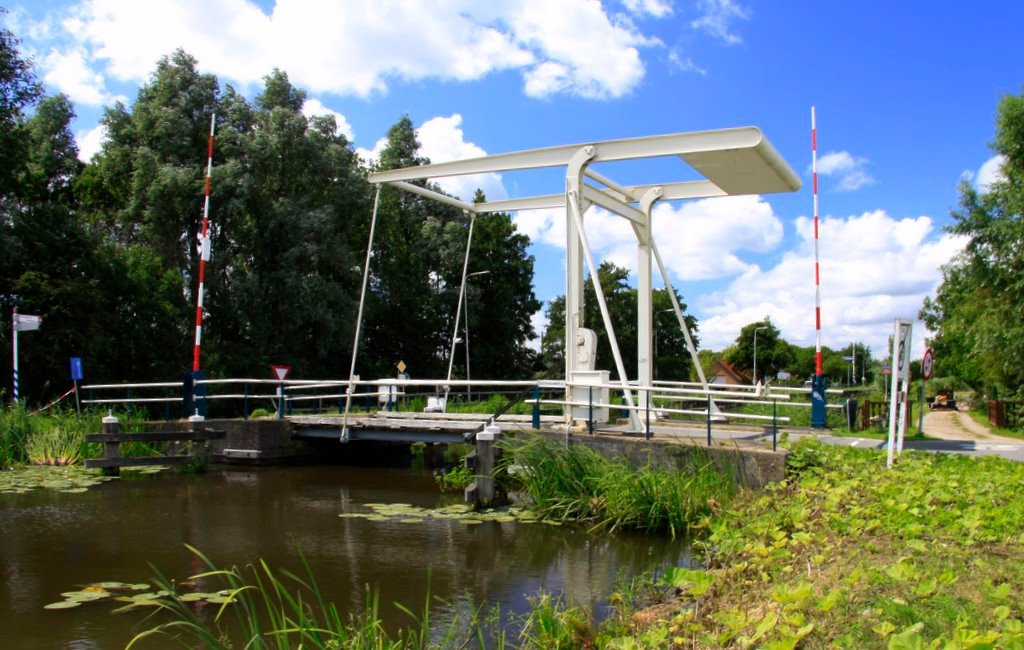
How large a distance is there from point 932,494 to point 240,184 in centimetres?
2518

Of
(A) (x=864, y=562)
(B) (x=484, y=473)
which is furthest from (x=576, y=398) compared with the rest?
(A) (x=864, y=562)

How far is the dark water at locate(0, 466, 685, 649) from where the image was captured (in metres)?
5.94

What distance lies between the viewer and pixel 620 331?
138 ft

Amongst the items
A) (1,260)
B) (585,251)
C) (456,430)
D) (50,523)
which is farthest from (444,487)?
(1,260)

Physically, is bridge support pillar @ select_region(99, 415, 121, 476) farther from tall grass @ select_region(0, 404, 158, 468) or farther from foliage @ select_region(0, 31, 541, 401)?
foliage @ select_region(0, 31, 541, 401)

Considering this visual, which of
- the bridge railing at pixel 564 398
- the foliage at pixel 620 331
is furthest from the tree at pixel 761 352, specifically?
the bridge railing at pixel 564 398

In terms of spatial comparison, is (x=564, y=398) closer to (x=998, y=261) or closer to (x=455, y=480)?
(x=455, y=480)

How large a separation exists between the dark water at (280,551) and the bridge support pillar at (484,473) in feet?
2.89

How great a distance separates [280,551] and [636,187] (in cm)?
828

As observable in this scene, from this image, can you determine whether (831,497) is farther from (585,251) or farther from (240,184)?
(240,184)

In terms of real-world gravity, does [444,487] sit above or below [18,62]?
below

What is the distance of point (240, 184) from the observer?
90.4ft

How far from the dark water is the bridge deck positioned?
1483mm

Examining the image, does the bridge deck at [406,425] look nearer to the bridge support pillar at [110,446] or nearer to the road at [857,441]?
the road at [857,441]
